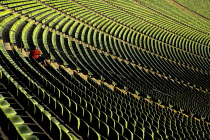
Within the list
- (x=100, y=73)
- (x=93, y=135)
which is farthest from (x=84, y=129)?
(x=100, y=73)

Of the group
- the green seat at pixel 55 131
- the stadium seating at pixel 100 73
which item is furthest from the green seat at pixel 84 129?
the green seat at pixel 55 131

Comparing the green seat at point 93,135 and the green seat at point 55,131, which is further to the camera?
the green seat at point 93,135

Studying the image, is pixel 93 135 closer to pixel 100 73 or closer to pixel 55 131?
pixel 55 131

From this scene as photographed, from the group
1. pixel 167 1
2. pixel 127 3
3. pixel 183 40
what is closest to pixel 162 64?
pixel 183 40

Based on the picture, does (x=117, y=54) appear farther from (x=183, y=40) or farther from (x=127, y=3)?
(x=127, y=3)

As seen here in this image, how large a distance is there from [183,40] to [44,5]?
53.5 feet

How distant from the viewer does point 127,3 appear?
3120 centimetres

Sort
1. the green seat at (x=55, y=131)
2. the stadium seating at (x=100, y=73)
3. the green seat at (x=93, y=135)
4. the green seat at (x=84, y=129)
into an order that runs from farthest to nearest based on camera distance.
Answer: the stadium seating at (x=100, y=73) < the green seat at (x=84, y=129) < the green seat at (x=93, y=135) < the green seat at (x=55, y=131)

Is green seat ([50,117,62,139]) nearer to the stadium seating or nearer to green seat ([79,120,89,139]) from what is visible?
the stadium seating

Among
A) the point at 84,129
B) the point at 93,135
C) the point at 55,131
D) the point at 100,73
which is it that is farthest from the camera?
the point at 100,73

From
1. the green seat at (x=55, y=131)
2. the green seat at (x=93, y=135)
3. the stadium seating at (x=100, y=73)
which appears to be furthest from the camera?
the stadium seating at (x=100, y=73)

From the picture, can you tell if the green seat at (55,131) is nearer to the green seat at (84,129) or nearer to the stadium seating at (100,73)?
the stadium seating at (100,73)

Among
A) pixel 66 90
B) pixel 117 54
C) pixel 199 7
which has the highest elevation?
pixel 199 7

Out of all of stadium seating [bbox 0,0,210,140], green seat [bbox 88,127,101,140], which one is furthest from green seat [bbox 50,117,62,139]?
green seat [bbox 88,127,101,140]
